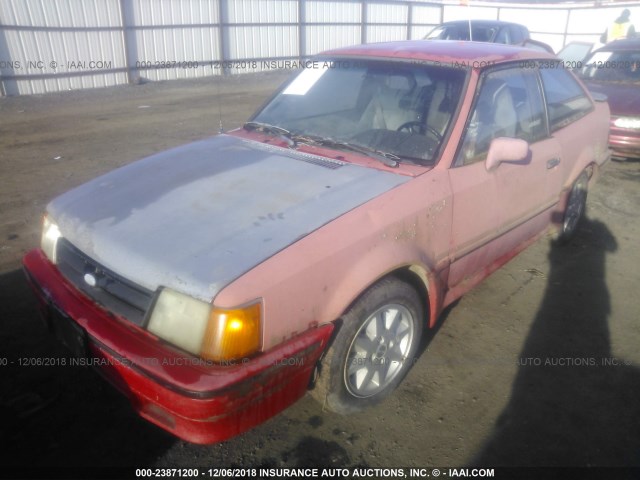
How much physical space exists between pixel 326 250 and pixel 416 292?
0.75 m

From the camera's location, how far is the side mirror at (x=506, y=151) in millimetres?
2736

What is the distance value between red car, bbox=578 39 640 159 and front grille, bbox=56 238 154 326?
242 inches

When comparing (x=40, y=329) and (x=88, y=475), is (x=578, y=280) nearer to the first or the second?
(x=88, y=475)

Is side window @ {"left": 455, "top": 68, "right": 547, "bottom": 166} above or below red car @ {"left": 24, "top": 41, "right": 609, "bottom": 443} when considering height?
above

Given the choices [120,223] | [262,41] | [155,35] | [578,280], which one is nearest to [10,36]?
[155,35]

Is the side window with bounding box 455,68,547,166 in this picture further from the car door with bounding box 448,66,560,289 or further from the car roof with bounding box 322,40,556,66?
the car roof with bounding box 322,40,556,66

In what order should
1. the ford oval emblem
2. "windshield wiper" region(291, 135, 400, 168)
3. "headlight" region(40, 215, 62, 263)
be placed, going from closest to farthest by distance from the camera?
the ford oval emblem
"headlight" region(40, 215, 62, 263)
"windshield wiper" region(291, 135, 400, 168)

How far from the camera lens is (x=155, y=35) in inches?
591

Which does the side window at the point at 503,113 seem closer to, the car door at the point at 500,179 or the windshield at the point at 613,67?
the car door at the point at 500,179

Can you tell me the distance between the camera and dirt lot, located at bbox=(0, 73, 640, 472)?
2.31 m

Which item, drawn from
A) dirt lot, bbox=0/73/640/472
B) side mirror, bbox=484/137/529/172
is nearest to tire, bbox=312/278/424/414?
dirt lot, bbox=0/73/640/472

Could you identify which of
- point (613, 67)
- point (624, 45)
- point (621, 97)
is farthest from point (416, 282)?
point (624, 45)

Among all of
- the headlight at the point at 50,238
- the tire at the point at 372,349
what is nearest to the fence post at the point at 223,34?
the headlight at the point at 50,238

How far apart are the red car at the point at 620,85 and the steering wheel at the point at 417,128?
441cm
